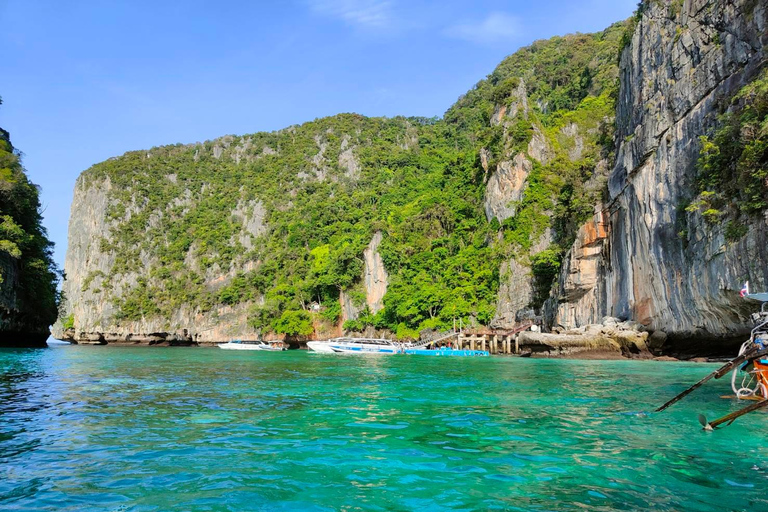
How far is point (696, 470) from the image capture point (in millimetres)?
7043

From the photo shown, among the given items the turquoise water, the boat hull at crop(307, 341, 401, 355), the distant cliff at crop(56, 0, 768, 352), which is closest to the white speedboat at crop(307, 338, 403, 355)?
the boat hull at crop(307, 341, 401, 355)

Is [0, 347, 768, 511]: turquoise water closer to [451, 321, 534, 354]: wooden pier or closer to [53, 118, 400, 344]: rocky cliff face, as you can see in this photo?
[451, 321, 534, 354]: wooden pier

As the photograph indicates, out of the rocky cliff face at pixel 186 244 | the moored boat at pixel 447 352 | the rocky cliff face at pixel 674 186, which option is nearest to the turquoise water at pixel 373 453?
the rocky cliff face at pixel 674 186

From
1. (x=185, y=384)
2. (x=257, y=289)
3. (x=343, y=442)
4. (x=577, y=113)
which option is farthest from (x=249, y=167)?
(x=343, y=442)

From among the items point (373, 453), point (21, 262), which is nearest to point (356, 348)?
point (21, 262)

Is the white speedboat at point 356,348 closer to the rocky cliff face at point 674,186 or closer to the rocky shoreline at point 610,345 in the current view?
the rocky shoreline at point 610,345

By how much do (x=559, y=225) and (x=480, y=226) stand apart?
17.7 meters

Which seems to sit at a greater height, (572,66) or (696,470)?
(572,66)

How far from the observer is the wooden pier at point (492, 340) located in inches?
1997

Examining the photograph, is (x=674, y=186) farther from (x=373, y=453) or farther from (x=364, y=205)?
(x=364, y=205)

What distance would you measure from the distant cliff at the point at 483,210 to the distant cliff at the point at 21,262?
33263mm

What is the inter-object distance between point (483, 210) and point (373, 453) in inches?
2558

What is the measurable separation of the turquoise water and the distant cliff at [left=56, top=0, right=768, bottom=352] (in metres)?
13.5

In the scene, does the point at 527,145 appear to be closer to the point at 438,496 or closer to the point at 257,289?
the point at 257,289
